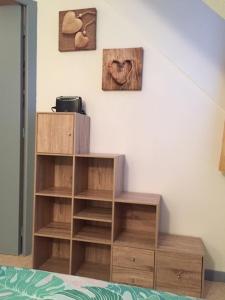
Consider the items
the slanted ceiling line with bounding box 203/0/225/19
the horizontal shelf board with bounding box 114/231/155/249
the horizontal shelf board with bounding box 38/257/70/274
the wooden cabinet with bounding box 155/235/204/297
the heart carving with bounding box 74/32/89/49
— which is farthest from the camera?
the heart carving with bounding box 74/32/89/49

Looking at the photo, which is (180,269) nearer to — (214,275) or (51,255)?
(214,275)

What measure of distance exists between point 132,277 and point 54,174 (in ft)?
3.64

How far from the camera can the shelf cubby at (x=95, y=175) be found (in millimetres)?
2289

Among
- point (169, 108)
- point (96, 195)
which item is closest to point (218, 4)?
point (169, 108)

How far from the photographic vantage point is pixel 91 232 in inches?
89.6

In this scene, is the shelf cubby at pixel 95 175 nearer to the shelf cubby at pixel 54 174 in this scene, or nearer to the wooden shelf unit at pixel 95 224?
the wooden shelf unit at pixel 95 224

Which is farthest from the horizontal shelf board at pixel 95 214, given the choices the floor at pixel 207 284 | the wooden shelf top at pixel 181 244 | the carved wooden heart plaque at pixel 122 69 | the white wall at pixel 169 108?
the carved wooden heart plaque at pixel 122 69

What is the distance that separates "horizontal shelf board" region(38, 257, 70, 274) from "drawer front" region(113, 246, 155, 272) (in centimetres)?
49

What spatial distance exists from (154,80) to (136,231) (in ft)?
4.31

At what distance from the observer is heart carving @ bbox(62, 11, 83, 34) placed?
2381mm

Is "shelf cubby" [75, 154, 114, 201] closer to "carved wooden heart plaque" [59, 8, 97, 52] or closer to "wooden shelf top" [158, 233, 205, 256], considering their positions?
"wooden shelf top" [158, 233, 205, 256]

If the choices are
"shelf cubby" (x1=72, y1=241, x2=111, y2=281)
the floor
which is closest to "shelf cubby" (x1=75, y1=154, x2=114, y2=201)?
"shelf cubby" (x1=72, y1=241, x2=111, y2=281)

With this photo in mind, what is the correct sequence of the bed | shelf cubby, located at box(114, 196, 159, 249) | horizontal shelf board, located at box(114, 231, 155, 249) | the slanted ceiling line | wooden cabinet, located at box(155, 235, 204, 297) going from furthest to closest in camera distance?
shelf cubby, located at box(114, 196, 159, 249) < horizontal shelf board, located at box(114, 231, 155, 249) < wooden cabinet, located at box(155, 235, 204, 297) < the slanted ceiling line < the bed

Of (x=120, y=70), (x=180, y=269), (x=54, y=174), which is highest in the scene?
(x=120, y=70)
